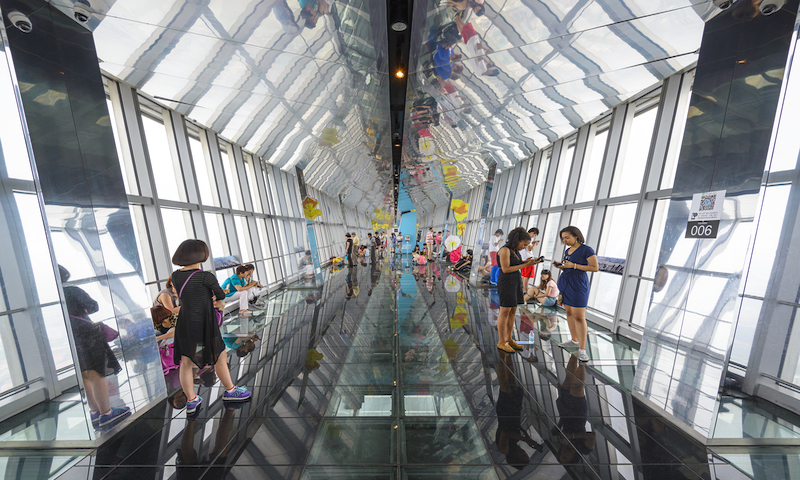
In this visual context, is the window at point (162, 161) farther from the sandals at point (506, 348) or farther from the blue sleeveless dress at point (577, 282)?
the blue sleeveless dress at point (577, 282)

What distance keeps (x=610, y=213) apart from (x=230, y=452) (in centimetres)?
813

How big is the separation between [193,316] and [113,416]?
1022 mm

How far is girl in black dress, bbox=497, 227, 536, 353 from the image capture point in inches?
177

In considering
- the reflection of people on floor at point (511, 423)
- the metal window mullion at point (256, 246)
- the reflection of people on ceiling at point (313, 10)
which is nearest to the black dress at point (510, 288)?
the reflection of people on floor at point (511, 423)

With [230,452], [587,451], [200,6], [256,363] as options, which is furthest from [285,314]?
[587,451]

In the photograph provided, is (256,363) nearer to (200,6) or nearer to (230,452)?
(230,452)

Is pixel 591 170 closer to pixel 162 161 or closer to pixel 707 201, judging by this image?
pixel 707 201

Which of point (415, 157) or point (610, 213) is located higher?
point (415, 157)

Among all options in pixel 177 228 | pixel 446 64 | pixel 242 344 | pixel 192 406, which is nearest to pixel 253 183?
pixel 177 228

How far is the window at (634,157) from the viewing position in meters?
7.03

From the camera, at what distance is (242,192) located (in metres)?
10.8

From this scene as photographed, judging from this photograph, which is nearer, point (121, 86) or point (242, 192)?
point (121, 86)

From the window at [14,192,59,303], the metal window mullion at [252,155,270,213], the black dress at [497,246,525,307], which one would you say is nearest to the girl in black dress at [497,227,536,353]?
the black dress at [497,246,525,307]

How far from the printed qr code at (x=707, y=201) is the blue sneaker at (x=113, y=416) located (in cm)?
545
